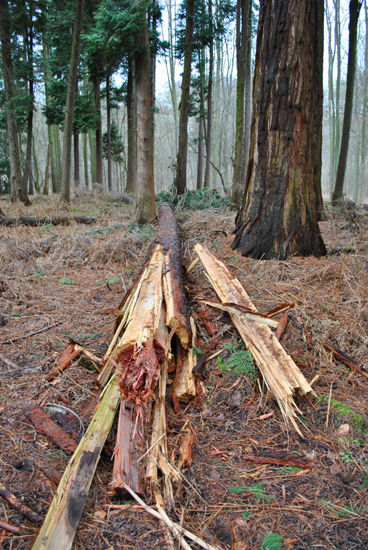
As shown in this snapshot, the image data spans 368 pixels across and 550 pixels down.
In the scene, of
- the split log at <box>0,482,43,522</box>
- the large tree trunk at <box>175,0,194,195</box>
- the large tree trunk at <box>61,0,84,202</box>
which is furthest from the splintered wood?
the large tree trunk at <box>61,0,84,202</box>

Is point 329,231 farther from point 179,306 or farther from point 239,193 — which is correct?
point 179,306

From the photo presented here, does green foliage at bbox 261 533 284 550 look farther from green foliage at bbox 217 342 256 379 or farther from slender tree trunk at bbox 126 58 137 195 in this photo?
slender tree trunk at bbox 126 58 137 195

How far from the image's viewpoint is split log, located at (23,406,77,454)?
192 cm

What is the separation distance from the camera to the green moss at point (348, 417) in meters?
2.02

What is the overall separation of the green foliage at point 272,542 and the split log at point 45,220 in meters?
7.87

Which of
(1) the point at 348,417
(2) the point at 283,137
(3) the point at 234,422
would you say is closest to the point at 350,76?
(2) the point at 283,137

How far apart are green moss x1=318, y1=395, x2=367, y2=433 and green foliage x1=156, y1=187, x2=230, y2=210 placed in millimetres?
7418

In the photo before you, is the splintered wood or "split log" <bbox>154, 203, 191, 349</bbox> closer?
the splintered wood

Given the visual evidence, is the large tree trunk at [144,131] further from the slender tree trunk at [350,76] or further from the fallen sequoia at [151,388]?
the slender tree trunk at [350,76]

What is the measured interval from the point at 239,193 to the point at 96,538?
28.3 feet

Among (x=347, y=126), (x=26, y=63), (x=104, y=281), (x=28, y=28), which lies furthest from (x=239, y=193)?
(x=28, y=28)

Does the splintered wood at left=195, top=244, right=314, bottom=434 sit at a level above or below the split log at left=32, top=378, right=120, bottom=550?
above

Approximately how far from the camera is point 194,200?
9586mm

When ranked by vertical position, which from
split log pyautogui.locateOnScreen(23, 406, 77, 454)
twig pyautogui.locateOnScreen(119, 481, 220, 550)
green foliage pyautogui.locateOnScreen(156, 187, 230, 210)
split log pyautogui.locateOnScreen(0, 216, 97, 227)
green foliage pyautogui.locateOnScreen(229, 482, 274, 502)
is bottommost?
green foliage pyautogui.locateOnScreen(229, 482, 274, 502)
